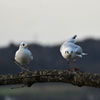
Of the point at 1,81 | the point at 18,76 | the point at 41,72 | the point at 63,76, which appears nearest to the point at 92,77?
the point at 63,76

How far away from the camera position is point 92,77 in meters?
3.94

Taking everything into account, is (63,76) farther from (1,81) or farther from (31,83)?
(1,81)

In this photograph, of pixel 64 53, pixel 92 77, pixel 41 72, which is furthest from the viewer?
pixel 64 53

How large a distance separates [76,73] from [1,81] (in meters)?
1.56

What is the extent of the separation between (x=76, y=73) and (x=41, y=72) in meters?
0.68

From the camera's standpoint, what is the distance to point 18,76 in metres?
4.43

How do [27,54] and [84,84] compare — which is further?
[27,54]

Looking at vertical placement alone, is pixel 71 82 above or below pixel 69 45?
below

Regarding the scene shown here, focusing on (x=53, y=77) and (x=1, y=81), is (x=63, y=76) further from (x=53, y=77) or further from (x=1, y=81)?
(x=1, y=81)

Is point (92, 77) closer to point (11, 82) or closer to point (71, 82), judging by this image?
point (71, 82)

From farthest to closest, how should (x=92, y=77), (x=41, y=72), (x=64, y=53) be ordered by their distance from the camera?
(x=64, y=53) → (x=41, y=72) → (x=92, y=77)

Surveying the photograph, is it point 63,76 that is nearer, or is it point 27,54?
point 63,76

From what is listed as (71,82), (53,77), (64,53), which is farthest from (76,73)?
(64,53)

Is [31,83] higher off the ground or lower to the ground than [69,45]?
lower
